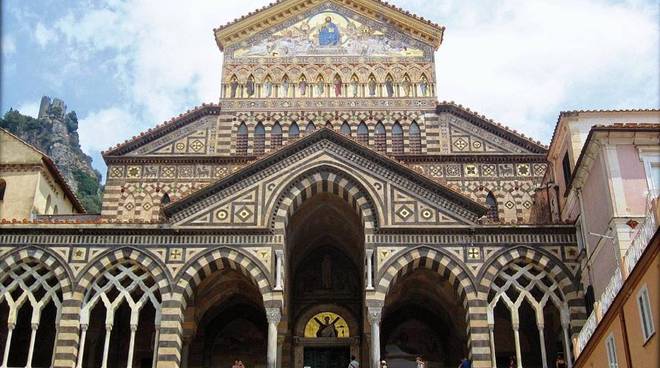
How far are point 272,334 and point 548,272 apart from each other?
9174mm

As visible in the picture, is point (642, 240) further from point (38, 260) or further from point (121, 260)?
point (38, 260)

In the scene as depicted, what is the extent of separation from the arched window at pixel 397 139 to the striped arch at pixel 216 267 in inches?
400

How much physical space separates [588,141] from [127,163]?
62.8 ft

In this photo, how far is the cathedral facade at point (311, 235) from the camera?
24531mm

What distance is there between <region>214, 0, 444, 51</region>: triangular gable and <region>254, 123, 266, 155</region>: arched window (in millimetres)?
4746

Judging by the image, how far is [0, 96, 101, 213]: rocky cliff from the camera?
3081 inches

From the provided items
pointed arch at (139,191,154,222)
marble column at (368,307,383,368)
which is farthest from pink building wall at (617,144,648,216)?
pointed arch at (139,191,154,222)

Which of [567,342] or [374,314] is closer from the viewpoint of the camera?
[567,342]

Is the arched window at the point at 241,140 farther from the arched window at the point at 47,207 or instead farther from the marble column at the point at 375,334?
the marble column at the point at 375,334

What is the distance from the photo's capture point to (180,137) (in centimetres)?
3281

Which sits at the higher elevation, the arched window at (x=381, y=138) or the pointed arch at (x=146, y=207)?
the arched window at (x=381, y=138)

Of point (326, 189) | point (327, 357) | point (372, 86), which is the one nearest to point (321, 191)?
point (326, 189)

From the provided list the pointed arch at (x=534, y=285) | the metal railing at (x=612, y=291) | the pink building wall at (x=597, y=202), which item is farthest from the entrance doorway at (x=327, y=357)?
the metal railing at (x=612, y=291)

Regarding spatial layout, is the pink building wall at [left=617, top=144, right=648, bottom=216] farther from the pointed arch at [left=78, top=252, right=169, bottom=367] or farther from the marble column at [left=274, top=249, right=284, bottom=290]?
the pointed arch at [left=78, top=252, right=169, bottom=367]
